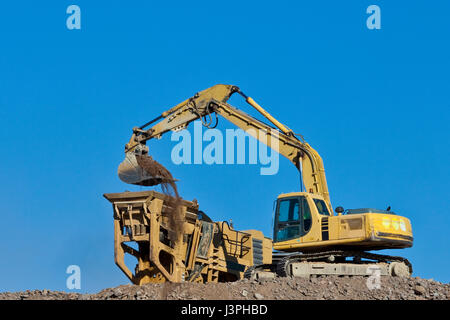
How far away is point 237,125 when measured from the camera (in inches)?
850

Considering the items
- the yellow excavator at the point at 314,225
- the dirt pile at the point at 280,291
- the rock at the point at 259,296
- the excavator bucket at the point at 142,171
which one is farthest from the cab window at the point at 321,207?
the excavator bucket at the point at 142,171

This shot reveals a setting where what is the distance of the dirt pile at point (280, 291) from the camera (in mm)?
15977

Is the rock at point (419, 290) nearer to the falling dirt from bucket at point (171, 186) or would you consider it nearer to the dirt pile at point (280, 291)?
the dirt pile at point (280, 291)

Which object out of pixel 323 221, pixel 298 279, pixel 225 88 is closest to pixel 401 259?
pixel 323 221

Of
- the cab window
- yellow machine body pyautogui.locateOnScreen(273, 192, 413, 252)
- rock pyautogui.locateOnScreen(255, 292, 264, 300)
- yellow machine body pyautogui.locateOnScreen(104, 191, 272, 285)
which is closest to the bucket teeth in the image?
yellow machine body pyautogui.locateOnScreen(104, 191, 272, 285)

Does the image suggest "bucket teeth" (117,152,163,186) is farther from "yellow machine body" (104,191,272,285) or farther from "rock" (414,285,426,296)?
"rock" (414,285,426,296)

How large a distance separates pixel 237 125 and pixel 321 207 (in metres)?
4.14

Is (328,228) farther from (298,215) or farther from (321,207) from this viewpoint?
(298,215)

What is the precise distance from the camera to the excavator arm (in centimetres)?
2038

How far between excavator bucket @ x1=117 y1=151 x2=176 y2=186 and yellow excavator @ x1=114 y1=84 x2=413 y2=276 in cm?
2
